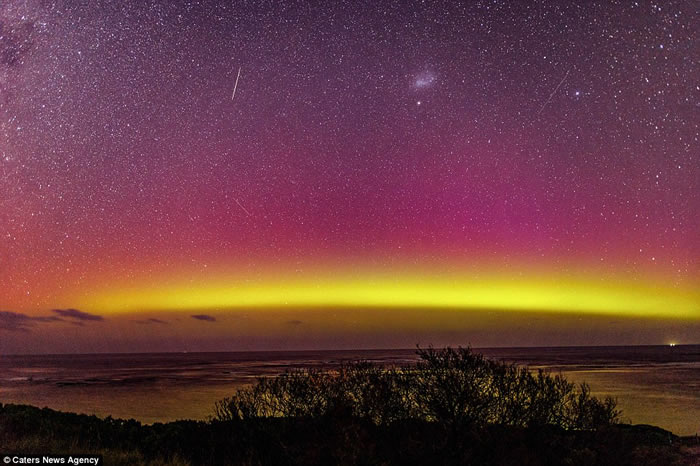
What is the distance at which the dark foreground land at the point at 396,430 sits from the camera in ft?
39.3

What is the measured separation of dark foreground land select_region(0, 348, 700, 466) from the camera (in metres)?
12.0

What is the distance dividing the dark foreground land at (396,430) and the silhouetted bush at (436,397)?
3 cm

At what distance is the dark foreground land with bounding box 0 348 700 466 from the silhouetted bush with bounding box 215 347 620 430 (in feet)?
0.09

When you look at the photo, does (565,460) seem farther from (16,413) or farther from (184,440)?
(16,413)

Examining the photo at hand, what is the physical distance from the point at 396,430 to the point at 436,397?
1225 millimetres

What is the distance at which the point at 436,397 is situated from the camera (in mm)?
13906

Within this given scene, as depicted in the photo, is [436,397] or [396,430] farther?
[436,397]

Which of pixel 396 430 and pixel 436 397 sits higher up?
pixel 436 397

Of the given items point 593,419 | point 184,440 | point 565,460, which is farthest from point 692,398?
point 184,440

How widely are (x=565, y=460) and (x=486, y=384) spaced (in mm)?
2312

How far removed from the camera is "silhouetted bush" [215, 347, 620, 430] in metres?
13.7

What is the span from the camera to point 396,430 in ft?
44.2

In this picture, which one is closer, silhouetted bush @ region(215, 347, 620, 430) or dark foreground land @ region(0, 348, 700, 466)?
dark foreground land @ region(0, 348, 700, 466)

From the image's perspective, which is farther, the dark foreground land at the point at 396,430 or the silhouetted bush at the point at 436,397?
the silhouetted bush at the point at 436,397
